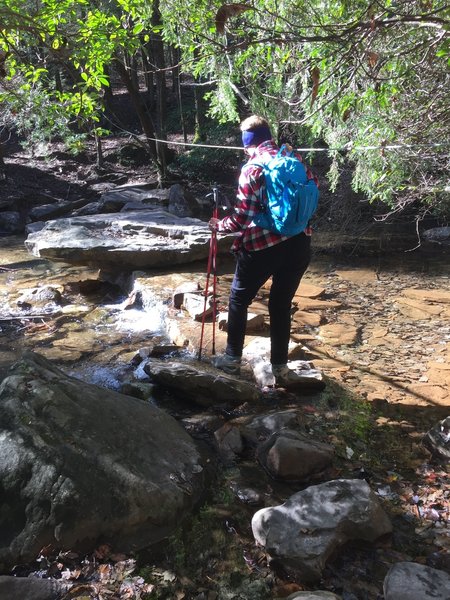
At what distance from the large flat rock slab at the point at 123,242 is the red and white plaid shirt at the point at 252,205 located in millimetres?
4074

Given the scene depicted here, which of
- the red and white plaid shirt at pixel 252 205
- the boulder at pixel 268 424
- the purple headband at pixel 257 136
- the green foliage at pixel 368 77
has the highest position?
the green foliage at pixel 368 77

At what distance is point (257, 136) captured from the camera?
3.62 meters

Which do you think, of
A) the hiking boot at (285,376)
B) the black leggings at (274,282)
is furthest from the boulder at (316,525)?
the black leggings at (274,282)

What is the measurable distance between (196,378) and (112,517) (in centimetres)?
151

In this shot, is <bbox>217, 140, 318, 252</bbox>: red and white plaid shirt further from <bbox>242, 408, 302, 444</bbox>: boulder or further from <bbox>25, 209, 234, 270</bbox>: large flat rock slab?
<bbox>25, 209, 234, 270</bbox>: large flat rock slab

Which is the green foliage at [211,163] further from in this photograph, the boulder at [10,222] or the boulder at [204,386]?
the boulder at [204,386]

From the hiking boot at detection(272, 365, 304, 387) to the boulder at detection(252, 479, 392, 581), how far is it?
141 cm

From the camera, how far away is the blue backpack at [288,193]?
333cm

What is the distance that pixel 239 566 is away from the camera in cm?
242

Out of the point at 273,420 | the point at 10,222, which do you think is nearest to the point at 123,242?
the point at 273,420

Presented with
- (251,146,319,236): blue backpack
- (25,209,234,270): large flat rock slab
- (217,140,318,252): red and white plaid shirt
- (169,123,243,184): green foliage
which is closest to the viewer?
(251,146,319,236): blue backpack

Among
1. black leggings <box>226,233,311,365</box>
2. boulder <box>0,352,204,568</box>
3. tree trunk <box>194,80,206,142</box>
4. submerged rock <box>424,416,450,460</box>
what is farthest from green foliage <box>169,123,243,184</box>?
boulder <box>0,352,204,568</box>

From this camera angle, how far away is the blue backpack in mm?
3334

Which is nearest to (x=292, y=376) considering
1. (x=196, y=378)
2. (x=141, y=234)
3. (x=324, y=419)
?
(x=324, y=419)
